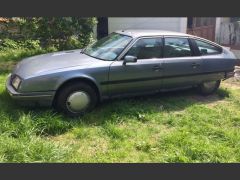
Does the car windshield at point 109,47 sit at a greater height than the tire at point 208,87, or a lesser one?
greater

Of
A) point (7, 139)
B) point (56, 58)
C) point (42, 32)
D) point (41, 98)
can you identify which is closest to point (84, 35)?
point (42, 32)

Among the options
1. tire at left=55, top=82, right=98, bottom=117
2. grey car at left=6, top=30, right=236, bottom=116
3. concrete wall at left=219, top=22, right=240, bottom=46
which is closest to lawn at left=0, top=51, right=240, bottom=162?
tire at left=55, top=82, right=98, bottom=117

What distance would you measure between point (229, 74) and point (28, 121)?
15.0ft

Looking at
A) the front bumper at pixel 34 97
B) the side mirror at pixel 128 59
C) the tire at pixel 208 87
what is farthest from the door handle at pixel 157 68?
the front bumper at pixel 34 97

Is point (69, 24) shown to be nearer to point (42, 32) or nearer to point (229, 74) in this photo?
point (42, 32)

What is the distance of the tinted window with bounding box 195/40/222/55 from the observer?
6.93 metres

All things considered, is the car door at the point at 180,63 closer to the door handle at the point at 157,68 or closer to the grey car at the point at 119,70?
the grey car at the point at 119,70

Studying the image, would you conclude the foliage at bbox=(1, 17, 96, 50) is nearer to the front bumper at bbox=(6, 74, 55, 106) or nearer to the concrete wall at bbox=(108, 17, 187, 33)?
the concrete wall at bbox=(108, 17, 187, 33)

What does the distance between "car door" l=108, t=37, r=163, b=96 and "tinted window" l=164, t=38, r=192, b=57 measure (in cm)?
15

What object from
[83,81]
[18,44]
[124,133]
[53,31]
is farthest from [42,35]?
[124,133]

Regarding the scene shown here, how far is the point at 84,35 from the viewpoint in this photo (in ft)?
32.9

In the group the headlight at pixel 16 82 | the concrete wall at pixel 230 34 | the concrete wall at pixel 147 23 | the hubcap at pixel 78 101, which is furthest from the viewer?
the concrete wall at pixel 230 34

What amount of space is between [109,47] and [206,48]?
2.22m

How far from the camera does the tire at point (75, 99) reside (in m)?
5.45
